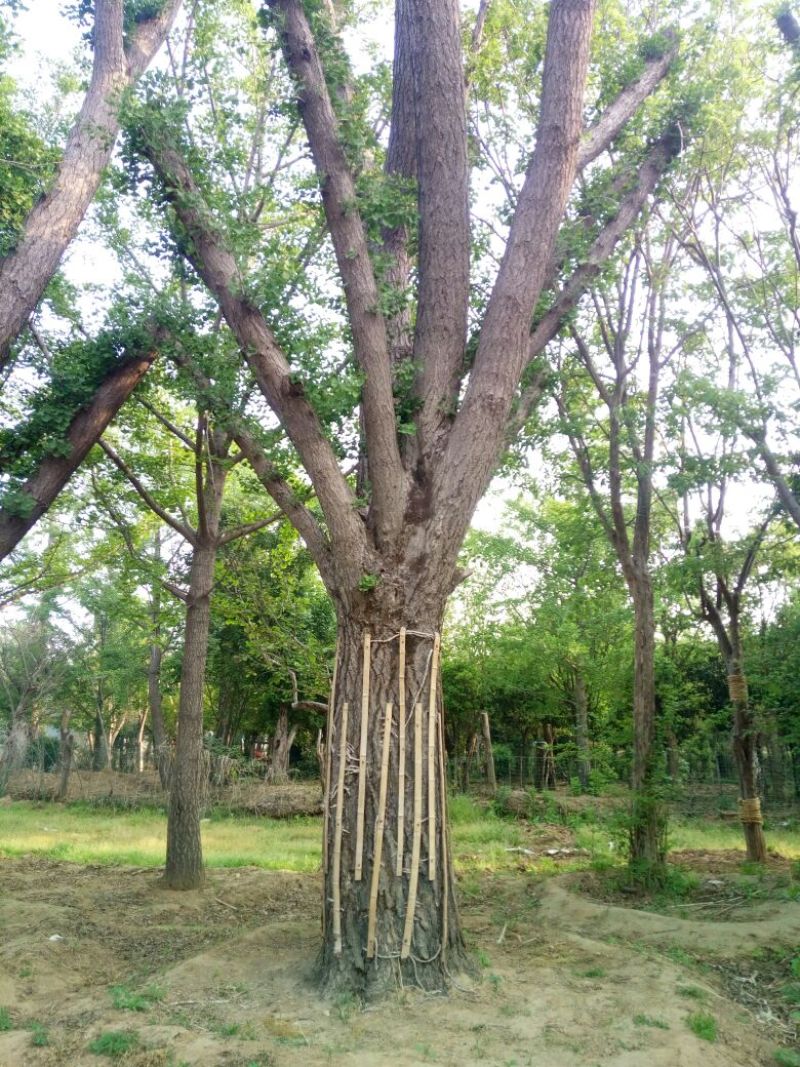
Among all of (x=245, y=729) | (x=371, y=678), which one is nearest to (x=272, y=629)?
(x=371, y=678)

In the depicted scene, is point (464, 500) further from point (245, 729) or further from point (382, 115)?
point (245, 729)

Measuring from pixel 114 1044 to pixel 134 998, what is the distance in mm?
728

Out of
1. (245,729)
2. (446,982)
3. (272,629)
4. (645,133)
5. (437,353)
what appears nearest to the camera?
(446,982)

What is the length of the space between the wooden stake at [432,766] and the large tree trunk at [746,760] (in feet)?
21.0

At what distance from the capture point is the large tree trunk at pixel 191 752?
897 cm

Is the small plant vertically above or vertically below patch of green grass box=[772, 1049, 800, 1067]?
above

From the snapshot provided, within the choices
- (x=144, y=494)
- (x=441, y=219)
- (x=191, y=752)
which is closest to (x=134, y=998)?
(x=191, y=752)

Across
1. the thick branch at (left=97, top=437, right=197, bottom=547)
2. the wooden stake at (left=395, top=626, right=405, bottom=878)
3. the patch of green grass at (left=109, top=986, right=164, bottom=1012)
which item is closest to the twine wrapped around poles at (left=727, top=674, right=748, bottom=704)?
the wooden stake at (left=395, top=626, right=405, bottom=878)

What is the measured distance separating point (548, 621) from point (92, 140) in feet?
49.5

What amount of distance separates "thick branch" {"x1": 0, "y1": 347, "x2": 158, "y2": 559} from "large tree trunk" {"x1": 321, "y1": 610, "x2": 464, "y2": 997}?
3486mm

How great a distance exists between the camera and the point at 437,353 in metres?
6.20

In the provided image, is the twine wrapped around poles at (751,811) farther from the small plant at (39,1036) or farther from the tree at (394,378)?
the small plant at (39,1036)

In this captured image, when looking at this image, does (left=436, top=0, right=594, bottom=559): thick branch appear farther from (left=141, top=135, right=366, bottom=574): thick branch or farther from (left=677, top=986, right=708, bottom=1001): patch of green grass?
(left=677, top=986, right=708, bottom=1001): patch of green grass

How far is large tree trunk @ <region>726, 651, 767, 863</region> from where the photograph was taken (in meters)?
10.3
